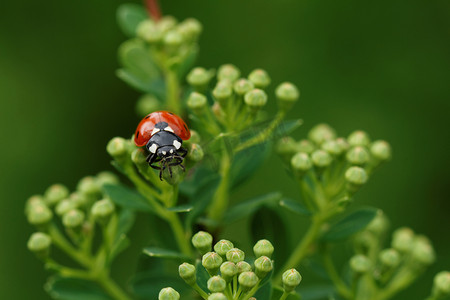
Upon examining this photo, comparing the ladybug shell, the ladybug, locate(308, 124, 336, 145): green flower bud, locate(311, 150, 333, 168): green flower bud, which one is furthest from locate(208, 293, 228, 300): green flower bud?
locate(308, 124, 336, 145): green flower bud

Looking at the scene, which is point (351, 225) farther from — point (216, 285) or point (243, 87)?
point (216, 285)

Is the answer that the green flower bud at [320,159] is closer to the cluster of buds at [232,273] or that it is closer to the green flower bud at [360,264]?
the green flower bud at [360,264]

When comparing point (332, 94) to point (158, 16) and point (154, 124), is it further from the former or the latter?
point (154, 124)

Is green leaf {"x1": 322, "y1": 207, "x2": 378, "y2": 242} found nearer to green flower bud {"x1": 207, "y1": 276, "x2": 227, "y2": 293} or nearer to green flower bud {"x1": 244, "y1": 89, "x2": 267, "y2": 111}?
green flower bud {"x1": 244, "y1": 89, "x2": 267, "y2": 111}

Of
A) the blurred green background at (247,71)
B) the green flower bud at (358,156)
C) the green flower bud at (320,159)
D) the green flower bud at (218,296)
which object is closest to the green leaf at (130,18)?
the green flower bud at (320,159)

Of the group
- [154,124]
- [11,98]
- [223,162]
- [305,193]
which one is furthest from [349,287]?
[11,98]

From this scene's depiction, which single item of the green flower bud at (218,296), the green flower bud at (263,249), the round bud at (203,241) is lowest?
the green flower bud at (218,296)

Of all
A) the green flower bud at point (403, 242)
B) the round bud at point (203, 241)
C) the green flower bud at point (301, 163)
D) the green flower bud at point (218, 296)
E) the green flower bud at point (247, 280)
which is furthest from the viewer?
the green flower bud at point (403, 242)

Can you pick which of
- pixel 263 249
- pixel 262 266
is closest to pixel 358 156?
pixel 263 249
